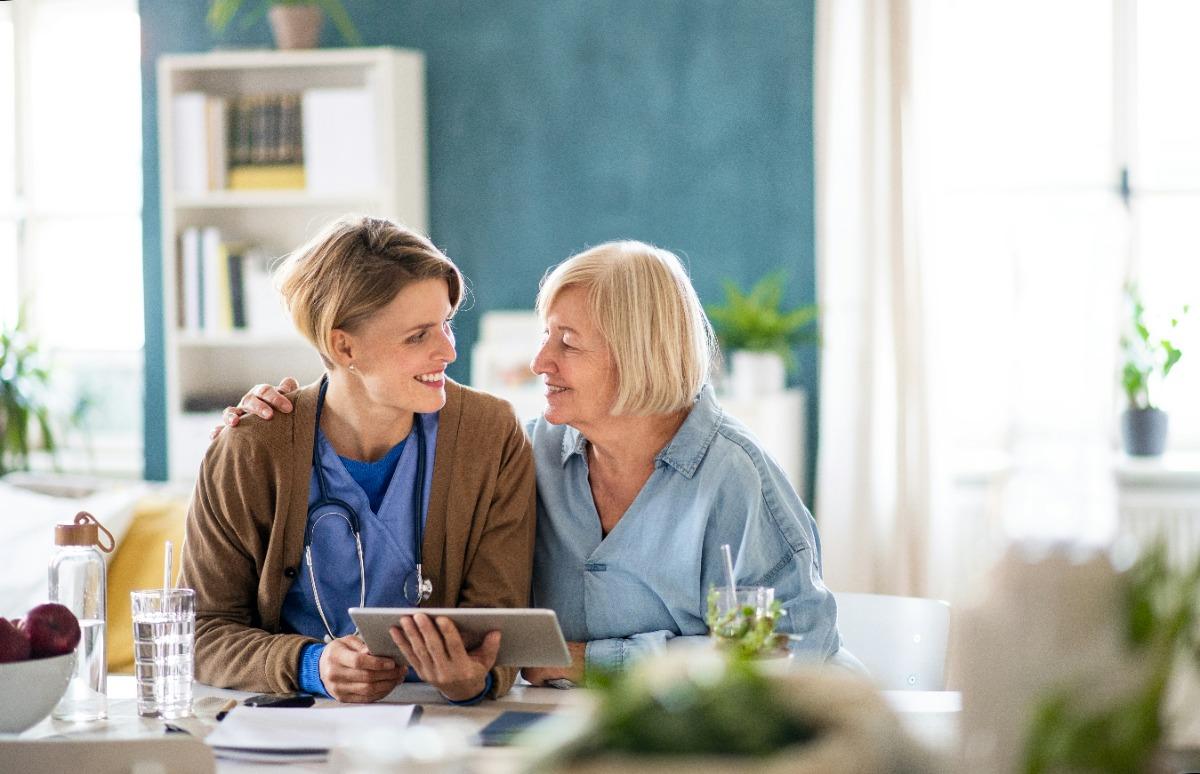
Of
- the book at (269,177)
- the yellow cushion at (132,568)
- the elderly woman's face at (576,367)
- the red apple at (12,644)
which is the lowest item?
the yellow cushion at (132,568)

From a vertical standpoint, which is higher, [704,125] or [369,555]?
[704,125]

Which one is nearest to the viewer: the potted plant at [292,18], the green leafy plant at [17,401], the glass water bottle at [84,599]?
the glass water bottle at [84,599]

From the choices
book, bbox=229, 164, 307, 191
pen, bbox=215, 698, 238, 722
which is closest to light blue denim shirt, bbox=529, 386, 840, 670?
pen, bbox=215, 698, 238, 722

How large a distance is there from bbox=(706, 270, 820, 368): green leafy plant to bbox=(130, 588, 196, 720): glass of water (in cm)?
269

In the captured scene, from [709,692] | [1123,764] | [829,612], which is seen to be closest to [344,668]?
[829,612]

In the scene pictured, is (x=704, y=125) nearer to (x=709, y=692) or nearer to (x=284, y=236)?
(x=284, y=236)

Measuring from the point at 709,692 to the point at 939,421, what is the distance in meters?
3.46

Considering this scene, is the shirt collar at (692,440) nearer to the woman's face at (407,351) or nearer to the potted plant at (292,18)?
the woman's face at (407,351)

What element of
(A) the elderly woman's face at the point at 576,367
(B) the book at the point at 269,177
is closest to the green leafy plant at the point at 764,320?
(B) the book at the point at 269,177

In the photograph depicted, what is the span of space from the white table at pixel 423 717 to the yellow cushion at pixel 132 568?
4.11 feet

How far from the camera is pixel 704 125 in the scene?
4.41 meters

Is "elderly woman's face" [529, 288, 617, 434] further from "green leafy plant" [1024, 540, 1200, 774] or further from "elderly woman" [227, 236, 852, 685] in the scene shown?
"green leafy plant" [1024, 540, 1200, 774]

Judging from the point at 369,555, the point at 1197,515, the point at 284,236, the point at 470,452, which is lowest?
the point at 1197,515

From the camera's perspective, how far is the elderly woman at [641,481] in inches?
75.9
